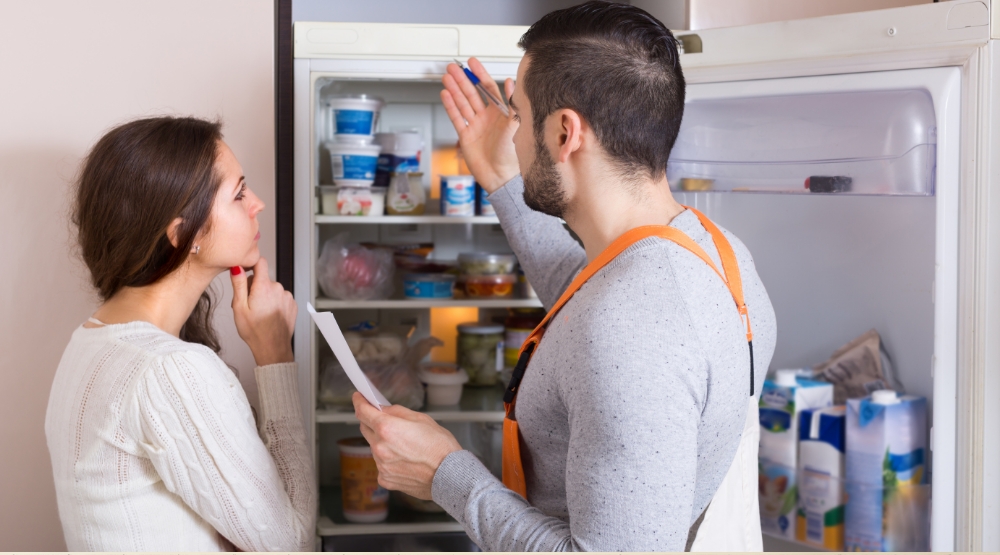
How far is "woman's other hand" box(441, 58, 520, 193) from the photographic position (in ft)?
4.56

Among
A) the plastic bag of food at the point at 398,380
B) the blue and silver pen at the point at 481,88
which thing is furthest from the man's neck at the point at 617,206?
the plastic bag of food at the point at 398,380

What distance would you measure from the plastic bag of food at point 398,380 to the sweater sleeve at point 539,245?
0.52 metres

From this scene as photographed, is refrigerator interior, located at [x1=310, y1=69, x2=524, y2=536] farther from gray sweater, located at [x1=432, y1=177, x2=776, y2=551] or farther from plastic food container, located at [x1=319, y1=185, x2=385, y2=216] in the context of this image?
gray sweater, located at [x1=432, y1=177, x2=776, y2=551]

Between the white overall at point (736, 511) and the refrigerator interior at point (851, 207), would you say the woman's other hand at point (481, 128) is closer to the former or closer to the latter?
the refrigerator interior at point (851, 207)

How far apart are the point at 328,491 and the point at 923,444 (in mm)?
1341

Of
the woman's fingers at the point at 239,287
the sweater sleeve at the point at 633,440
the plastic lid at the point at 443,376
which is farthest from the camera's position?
the plastic lid at the point at 443,376

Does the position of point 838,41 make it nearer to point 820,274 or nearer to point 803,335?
point 820,274

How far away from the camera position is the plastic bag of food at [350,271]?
170 centimetres

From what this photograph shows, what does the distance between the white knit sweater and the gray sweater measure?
285mm

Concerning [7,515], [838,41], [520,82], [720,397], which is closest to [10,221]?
[7,515]

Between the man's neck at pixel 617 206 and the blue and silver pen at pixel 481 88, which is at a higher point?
the blue and silver pen at pixel 481 88

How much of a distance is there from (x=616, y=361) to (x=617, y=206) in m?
0.25

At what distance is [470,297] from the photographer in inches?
69.8

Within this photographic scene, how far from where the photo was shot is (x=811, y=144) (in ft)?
4.76
